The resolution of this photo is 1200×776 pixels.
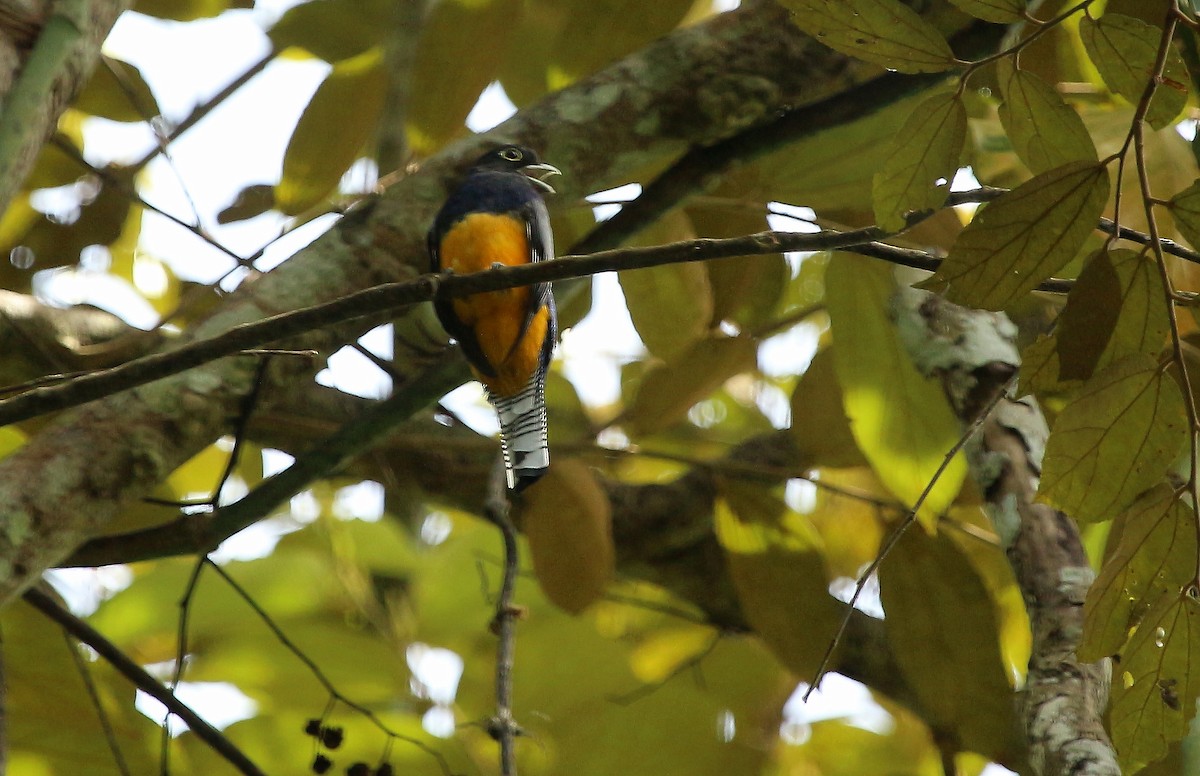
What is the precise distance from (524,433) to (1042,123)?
1.32 m

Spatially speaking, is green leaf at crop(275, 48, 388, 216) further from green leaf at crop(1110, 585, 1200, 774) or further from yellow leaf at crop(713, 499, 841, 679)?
green leaf at crop(1110, 585, 1200, 774)

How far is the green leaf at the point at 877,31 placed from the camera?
142 centimetres

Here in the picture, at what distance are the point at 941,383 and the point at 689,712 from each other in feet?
3.03

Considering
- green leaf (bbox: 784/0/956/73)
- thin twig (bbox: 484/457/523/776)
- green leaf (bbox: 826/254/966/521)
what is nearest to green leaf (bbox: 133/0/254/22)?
thin twig (bbox: 484/457/523/776)

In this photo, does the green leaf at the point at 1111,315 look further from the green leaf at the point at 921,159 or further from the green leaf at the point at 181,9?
the green leaf at the point at 181,9

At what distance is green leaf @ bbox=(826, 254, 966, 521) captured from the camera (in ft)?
7.81

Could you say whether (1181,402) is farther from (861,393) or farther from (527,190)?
(527,190)

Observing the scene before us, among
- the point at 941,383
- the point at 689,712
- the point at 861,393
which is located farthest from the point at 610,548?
the point at 941,383

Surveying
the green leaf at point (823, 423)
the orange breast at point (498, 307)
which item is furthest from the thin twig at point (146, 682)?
the green leaf at point (823, 423)

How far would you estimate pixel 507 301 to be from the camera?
2.67 metres

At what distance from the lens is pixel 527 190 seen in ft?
8.63

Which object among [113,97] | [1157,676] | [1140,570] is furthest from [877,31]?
[113,97]

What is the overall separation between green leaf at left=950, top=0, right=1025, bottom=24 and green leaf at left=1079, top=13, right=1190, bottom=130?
0.08 metres

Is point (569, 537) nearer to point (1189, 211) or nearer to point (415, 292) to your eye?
point (415, 292)
